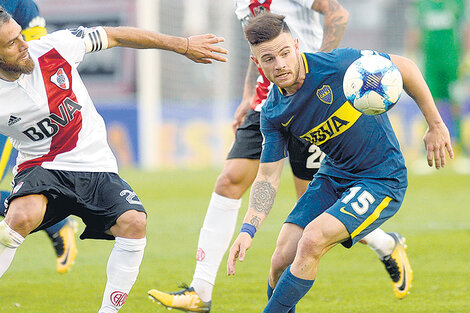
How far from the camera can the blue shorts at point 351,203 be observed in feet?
14.1

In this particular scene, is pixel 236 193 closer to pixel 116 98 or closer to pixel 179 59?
pixel 116 98

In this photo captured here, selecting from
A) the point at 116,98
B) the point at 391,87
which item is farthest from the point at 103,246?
the point at 116,98

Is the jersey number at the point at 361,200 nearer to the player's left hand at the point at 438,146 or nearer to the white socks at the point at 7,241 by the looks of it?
the player's left hand at the point at 438,146

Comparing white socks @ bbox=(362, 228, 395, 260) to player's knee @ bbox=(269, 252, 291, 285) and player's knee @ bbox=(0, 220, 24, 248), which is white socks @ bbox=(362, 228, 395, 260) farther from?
player's knee @ bbox=(0, 220, 24, 248)

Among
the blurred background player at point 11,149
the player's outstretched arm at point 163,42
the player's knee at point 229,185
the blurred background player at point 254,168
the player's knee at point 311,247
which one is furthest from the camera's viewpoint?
the blurred background player at point 11,149

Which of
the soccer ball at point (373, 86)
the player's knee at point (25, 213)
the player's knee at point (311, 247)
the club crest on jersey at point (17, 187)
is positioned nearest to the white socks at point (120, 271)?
the player's knee at point (25, 213)

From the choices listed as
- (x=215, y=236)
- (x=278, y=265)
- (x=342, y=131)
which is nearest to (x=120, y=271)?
(x=278, y=265)

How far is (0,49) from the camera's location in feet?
14.4

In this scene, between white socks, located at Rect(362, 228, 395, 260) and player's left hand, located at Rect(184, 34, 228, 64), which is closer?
player's left hand, located at Rect(184, 34, 228, 64)

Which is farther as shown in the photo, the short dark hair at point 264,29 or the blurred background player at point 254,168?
the blurred background player at point 254,168

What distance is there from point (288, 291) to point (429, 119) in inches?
49.7

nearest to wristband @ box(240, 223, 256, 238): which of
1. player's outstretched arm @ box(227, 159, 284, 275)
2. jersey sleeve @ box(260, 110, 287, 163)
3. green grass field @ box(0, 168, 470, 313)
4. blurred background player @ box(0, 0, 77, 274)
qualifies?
player's outstretched arm @ box(227, 159, 284, 275)

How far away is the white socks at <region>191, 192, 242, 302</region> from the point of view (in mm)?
5391

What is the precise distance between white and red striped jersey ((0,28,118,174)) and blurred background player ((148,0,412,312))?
38.3 inches
